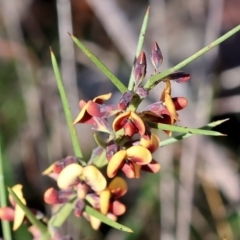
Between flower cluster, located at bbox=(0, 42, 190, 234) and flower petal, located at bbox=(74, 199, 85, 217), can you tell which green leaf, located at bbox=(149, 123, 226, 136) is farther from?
flower petal, located at bbox=(74, 199, 85, 217)

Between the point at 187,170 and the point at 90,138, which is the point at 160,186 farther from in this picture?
the point at 90,138

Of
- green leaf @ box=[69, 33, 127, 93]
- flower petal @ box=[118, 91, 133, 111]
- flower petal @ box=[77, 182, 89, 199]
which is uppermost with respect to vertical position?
green leaf @ box=[69, 33, 127, 93]

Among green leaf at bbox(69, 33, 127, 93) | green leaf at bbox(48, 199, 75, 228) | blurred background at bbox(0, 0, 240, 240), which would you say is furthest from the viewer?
blurred background at bbox(0, 0, 240, 240)

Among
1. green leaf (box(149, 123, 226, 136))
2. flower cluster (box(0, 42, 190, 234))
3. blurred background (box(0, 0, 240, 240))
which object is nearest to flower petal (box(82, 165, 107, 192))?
flower cluster (box(0, 42, 190, 234))

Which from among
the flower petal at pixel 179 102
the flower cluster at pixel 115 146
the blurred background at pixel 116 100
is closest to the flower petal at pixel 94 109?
the flower cluster at pixel 115 146

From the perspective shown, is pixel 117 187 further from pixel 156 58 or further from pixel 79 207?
pixel 156 58

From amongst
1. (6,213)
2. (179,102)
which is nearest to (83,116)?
(179,102)

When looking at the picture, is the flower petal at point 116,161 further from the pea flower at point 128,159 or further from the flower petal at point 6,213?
the flower petal at point 6,213
